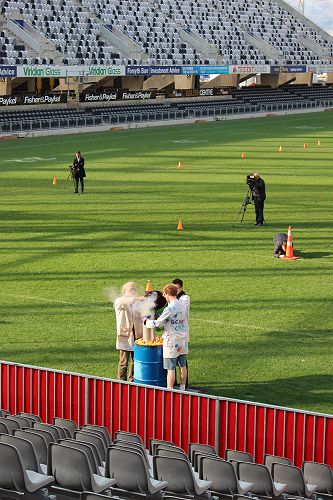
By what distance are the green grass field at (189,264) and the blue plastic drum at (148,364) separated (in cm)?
87

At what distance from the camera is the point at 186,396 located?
11242 millimetres

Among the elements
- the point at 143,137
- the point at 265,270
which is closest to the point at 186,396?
the point at 265,270

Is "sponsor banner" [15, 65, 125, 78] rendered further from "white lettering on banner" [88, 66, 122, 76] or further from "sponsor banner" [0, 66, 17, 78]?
"sponsor banner" [0, 66, 17, 78]

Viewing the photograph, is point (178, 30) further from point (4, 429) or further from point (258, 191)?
point (4, 429)

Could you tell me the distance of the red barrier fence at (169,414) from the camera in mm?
10703

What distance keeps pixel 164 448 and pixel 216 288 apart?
10.9 meters

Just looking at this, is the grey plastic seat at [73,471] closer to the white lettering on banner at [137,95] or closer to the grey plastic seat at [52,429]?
the grey plastic seat at [52,429]

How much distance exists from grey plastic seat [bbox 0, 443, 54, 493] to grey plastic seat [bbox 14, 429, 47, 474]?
35 centimetres

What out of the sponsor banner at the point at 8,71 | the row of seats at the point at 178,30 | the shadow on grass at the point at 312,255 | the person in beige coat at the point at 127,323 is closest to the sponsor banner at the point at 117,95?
the row of seats at the point at 178,30

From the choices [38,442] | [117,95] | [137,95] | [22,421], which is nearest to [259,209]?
[22,421]

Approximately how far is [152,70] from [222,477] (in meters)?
70.6

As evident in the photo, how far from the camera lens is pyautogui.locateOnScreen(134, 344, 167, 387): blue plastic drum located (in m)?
13.9

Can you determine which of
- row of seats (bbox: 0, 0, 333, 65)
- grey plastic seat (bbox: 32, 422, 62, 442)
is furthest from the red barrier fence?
row of seats (bbox: 0, 0, 333, 65)

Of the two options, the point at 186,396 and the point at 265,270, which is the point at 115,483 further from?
the point at 265,270
